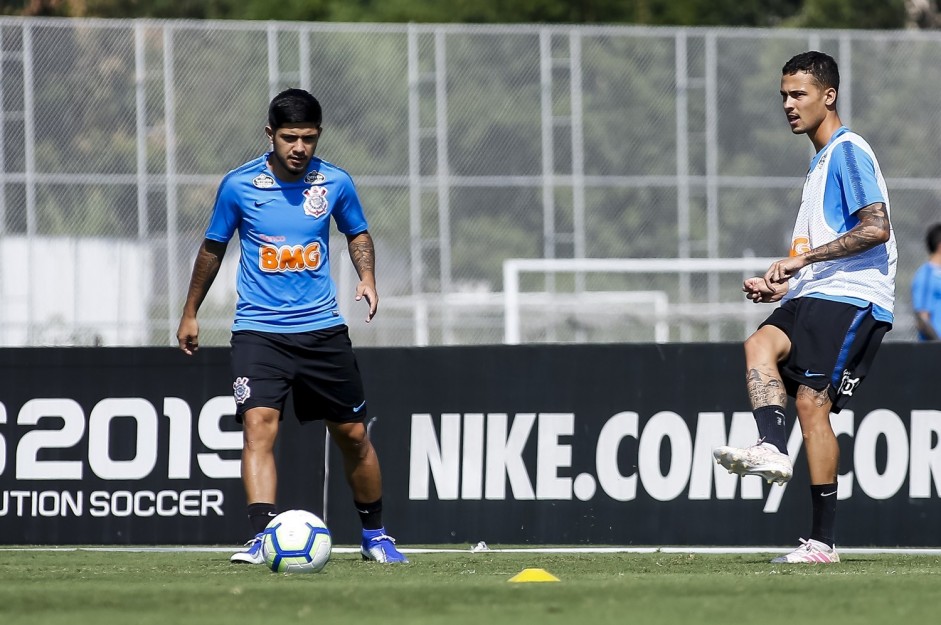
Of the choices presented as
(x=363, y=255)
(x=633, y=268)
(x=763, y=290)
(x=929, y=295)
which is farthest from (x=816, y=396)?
(x=633, y=268)

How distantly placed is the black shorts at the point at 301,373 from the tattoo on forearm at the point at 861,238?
2103 millimetres

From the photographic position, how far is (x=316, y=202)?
7.27 m

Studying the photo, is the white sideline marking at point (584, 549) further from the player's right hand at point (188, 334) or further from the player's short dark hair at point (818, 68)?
the player's short dark hair at point (818, 68)

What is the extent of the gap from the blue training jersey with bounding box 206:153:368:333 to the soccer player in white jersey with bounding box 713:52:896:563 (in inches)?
74.7

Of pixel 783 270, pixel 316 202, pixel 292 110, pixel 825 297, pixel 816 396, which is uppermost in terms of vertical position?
pixel 292 110

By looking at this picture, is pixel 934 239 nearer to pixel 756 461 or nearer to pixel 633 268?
→ pixel 756 461

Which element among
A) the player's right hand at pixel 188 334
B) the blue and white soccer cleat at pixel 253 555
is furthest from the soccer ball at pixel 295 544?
the player's right hand at pixel 188 334

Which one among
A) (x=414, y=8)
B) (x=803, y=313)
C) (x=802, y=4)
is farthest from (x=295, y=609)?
(x=802, y=4)

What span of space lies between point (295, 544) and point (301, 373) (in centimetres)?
104

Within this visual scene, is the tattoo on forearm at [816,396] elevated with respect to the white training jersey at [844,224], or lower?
lower

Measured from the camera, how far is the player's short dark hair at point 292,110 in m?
7.09

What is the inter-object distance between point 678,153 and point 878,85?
10.3 feet

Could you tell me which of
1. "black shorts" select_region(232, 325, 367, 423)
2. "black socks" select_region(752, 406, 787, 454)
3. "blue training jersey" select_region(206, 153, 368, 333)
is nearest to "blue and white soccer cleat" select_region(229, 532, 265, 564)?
"black shorts" select_region(232, 325, 367, 423)

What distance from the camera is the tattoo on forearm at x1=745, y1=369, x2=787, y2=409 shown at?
662 cm
